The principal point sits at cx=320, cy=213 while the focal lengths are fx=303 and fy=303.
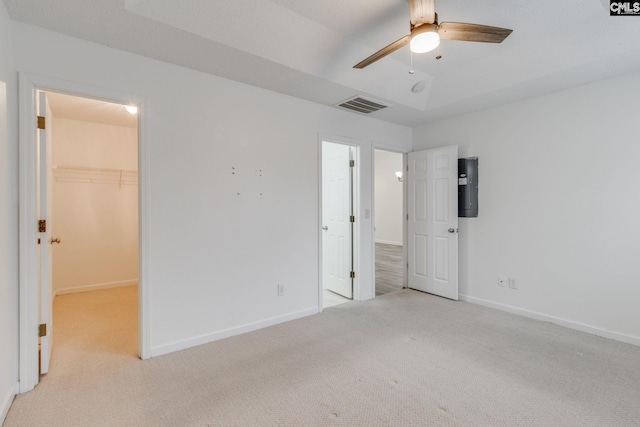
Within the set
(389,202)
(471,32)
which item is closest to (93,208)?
Result: (471,32)

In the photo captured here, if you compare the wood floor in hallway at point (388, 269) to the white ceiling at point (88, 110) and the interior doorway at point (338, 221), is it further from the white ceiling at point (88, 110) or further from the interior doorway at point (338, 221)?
the white ceiling at point (88, 110)

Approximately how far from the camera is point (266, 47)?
2.35 metres

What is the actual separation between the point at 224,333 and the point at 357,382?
1342 millimetres

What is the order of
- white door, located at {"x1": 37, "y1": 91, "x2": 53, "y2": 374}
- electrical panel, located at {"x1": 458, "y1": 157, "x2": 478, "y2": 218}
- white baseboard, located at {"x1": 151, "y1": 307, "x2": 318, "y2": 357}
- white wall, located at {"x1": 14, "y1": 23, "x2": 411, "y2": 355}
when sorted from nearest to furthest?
white door, located at {"x1": 37, "y1": 91, "x2": 53, "y2": 374}, white wall, located at {"x1": 14, "y1": 23, "x2": 411, "y2": 355}, white baseboard, located at {"x1": 151, "y1": 307, "x2": 318, "y2": 357}, electrical panel, located at {"x1": 458, "y1": 157, "x2": 478, "y2": 218}

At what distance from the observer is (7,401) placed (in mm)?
1789

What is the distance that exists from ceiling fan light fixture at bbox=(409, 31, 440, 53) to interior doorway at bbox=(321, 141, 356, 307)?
208 cm

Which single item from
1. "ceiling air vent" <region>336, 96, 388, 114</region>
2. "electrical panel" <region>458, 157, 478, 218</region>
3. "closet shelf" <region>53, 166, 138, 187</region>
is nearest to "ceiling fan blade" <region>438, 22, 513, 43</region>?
"ceiling air vent" <region>336, 96, 388, 114</region>

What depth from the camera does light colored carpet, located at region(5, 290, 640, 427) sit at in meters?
1.75

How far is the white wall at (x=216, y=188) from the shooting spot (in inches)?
92.6

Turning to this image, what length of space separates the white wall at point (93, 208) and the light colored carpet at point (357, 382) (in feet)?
6.79

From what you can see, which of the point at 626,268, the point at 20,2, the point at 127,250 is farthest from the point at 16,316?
the point at 626,268

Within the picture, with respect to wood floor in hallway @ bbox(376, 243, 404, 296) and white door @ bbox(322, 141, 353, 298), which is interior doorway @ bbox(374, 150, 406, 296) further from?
white door @ bbox(322, 141, 353, 298)

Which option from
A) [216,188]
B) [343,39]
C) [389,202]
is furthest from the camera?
[389,202]

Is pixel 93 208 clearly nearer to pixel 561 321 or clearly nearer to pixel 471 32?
pixel 471 32
